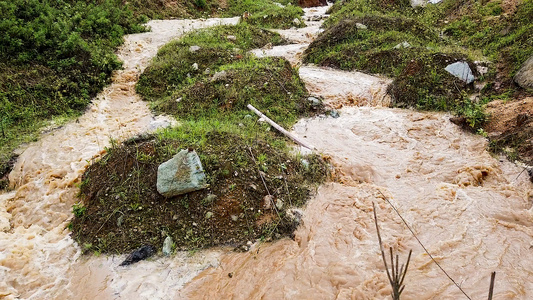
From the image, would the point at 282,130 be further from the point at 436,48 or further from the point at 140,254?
the point at 436,48

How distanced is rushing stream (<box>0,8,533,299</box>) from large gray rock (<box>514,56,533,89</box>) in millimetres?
1986

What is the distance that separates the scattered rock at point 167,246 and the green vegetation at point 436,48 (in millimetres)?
6630

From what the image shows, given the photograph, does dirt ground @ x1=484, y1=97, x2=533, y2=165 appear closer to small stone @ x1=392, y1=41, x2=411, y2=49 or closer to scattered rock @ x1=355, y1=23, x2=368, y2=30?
small stone @ x1=392, y1=41, x2=411, y2=49

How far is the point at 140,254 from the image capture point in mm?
4434

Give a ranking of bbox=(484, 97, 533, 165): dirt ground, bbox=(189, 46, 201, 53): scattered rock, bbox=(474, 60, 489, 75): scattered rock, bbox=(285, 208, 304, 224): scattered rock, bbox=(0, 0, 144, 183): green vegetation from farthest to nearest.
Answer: bbox=(189, 46, 201, 53): scattered rock → bbox=(474, 60, 489, 75): scattered rock → bbox=(0, 0, 144, 183): green vegetation → bbox=(484, 97, 533, 165): dirt ground → bbox=(285, 208, 304, 224): scattered rock

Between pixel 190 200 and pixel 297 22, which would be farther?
pixel 297 22

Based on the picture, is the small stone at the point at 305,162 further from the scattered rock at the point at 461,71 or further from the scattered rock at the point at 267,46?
the scattered rock at the point at 267,46

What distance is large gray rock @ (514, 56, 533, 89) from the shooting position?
295 inches

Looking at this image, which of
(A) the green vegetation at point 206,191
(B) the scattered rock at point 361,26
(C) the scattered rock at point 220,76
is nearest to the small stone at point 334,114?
(A) the green vegetation at point 206,191

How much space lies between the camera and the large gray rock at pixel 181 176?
15.9 ft

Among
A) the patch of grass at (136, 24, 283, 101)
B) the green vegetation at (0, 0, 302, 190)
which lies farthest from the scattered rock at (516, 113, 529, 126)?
the green vegetation at (0, 0, 302, 190)

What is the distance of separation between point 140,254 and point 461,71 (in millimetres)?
8727

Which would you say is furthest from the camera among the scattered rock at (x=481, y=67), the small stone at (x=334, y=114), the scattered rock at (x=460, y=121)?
the scattered rock at (x=481, y=67)

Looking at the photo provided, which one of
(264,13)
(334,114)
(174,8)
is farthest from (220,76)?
(264,13)
